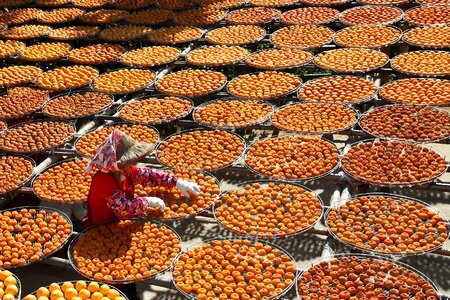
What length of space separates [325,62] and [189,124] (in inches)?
81.4

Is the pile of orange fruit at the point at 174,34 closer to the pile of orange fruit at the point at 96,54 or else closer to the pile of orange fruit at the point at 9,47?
the pile of orange fruit at the point at 96,54

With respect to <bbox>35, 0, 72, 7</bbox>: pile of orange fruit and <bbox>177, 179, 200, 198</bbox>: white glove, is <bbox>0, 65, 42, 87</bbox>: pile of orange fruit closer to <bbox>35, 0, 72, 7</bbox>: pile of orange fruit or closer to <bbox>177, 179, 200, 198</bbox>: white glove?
<bbox>35, 0, 72, 7</bbox>: pile of orange fruit

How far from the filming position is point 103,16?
9.93 meters

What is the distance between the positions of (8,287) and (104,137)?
243cm

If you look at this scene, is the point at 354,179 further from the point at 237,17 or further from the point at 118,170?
the point at 237,17

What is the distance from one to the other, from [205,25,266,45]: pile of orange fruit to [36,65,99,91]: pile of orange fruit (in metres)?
1.90

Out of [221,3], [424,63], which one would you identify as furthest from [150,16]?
[424,63]

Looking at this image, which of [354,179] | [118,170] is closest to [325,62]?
[354,179]

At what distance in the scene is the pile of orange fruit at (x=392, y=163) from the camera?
487 centimetres

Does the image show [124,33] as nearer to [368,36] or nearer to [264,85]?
[264,85]

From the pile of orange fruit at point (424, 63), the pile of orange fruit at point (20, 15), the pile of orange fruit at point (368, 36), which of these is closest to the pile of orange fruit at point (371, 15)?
the pile of orange fruit at point (368, 36)

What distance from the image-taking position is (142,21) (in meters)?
9.51

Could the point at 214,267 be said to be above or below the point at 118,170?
below

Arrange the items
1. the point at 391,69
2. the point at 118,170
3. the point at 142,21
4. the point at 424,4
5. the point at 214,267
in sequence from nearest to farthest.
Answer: the point at 214,267, the point at 118,170, the point at 391,69, the point at 424,4, the point at 142,21
